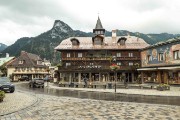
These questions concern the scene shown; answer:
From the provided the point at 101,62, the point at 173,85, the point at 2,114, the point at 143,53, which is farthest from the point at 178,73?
the point at 2,114

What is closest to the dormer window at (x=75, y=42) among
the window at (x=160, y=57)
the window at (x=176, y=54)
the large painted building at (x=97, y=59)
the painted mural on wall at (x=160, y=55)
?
the large painted building at (x=97, y=59)

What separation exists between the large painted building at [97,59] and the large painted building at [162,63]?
1074 centimetres

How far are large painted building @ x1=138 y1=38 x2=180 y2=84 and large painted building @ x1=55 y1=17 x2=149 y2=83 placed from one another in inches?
423

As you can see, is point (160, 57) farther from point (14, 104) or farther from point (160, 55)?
point (14, 104)

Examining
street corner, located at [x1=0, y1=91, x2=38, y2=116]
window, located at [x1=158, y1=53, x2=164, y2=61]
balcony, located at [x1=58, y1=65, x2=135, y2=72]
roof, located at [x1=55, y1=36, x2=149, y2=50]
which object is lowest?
street corner, located at [x1=0, y1=91, x2=38, y2=116]

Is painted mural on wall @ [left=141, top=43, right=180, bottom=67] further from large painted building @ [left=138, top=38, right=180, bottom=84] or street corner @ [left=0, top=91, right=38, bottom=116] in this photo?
street corner @ [left=0, top=91, right=38, bottom=116]

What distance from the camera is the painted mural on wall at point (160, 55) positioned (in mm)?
40281

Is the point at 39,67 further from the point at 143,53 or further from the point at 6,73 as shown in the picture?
the point at 143,53

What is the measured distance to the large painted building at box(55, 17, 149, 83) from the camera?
2384 inches

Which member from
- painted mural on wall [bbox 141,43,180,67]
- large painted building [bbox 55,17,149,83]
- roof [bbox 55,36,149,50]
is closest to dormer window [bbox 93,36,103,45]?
large painted building [bbox 55,17,149,83]

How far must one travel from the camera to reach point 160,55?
44.4 m

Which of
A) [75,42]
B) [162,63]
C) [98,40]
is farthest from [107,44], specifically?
[162,63]

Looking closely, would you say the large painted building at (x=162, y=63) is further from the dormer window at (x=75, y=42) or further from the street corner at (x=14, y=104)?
the street corner at (x=14, y=104)

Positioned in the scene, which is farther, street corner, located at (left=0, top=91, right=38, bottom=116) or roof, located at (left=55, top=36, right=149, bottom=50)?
roof, located at (left=55, top=36, right=149, bottom=50)
